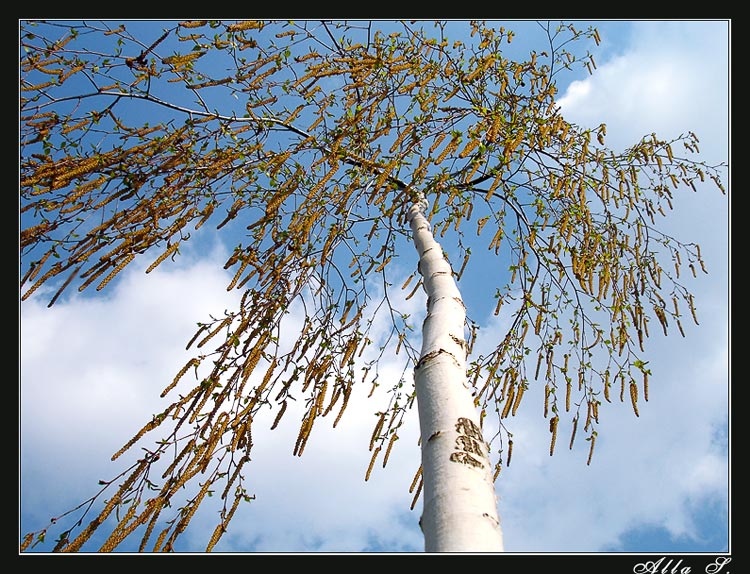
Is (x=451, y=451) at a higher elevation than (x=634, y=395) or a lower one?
lower

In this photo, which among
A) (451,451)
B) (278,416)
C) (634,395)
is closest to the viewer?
(451,451)

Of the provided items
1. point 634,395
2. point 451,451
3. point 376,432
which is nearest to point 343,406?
point 376,432

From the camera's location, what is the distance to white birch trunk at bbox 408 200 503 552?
1717mm

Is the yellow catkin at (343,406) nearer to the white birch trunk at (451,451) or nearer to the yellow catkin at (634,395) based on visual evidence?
the white birch trunk at (451,451)

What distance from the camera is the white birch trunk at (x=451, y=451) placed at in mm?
1717

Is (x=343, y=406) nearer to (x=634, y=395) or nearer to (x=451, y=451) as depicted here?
(x=451, y=451)

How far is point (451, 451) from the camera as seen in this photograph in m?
2.00

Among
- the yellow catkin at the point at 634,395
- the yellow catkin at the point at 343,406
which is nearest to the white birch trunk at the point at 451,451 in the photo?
the yellow catkin at the point at 343,406

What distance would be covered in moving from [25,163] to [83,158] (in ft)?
1.08

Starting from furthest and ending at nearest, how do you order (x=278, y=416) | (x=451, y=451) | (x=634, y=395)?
(x=634, y=395) → (x=278, y=416) → (x=451, y=451)
